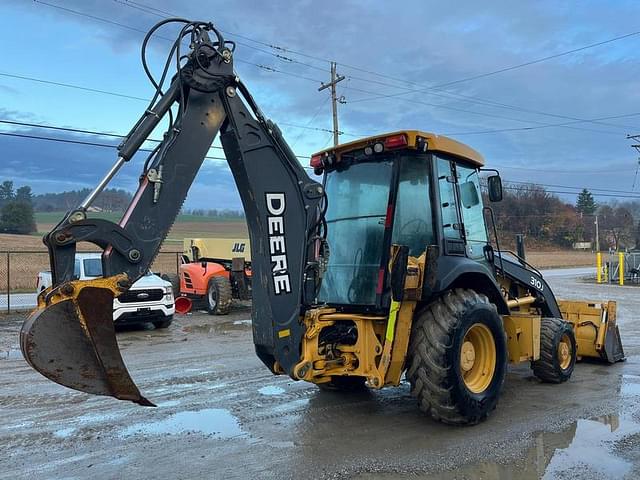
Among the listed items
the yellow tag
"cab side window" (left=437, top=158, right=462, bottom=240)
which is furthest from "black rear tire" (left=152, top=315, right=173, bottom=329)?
"cab side window" (left=437, top=158, right=462, bottom=240)

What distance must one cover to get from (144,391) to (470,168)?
15.0 feet

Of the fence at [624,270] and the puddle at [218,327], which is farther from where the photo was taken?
the fence at [624,270]

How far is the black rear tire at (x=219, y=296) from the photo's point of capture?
14969mm

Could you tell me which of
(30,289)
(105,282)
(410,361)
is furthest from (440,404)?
(30,289)

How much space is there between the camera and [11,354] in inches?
381

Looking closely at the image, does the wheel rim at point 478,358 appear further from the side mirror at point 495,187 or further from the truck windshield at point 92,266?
the truck windshield at point 92,266

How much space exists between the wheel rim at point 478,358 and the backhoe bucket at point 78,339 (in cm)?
313

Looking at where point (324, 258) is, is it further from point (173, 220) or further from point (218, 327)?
point (218, 327)

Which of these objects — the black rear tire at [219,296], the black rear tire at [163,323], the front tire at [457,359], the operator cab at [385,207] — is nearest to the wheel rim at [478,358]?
the front tire at [457,359]

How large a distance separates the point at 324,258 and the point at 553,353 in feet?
11.2

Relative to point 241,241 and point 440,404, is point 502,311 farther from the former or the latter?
point 241,241

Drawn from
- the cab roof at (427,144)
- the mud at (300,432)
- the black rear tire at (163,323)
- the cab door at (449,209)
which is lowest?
the mud at (300,432)

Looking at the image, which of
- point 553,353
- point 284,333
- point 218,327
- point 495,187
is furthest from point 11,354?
point 553,353

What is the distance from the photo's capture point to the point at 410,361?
5113 mm
